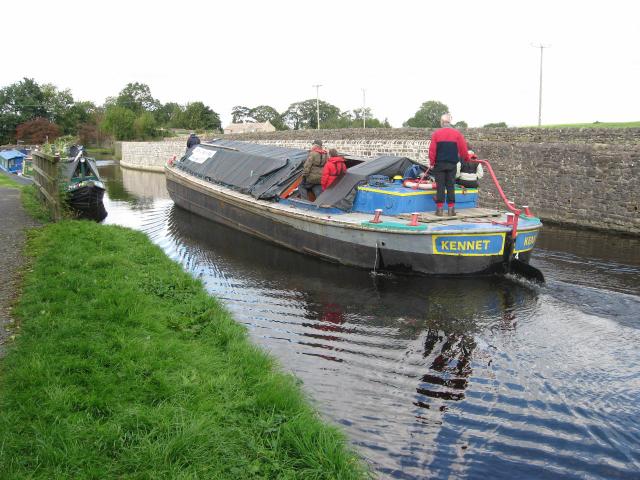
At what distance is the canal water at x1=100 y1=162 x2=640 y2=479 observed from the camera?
172 inches

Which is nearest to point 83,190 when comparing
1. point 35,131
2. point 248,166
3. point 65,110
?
point 248,166

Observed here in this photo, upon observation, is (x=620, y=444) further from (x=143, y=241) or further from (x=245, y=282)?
(x=143, y=241)

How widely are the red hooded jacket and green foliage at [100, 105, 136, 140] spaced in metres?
52.9

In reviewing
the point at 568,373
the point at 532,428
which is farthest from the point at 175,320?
the point at 568,373

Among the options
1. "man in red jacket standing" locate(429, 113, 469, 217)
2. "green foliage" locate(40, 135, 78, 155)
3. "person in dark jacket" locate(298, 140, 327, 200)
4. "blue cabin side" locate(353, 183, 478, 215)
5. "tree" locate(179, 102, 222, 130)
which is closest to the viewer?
"man in red jacket standing" locate(429, 113, 469, 217)

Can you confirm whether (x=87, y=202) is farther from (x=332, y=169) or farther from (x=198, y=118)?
(x=198, y=118)

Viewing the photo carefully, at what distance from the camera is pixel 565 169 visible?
15.6 meters

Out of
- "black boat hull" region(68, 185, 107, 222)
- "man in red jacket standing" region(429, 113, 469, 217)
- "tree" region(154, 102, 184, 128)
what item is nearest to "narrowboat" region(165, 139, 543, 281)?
"man in red jacket standing" region(429, 113, 469, 217)

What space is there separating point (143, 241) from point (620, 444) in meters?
9.15

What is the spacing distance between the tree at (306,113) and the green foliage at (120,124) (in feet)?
122

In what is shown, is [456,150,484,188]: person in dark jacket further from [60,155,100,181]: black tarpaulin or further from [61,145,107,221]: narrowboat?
[60,155,100,181]: black tarpaulin

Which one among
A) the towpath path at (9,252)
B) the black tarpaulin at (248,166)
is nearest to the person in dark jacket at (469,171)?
the black tarpaulin at (248,166)

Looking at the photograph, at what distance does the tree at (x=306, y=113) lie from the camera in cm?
9362

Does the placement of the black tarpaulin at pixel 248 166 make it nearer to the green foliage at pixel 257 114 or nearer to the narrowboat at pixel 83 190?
the narrowboat at pixel 83 190
